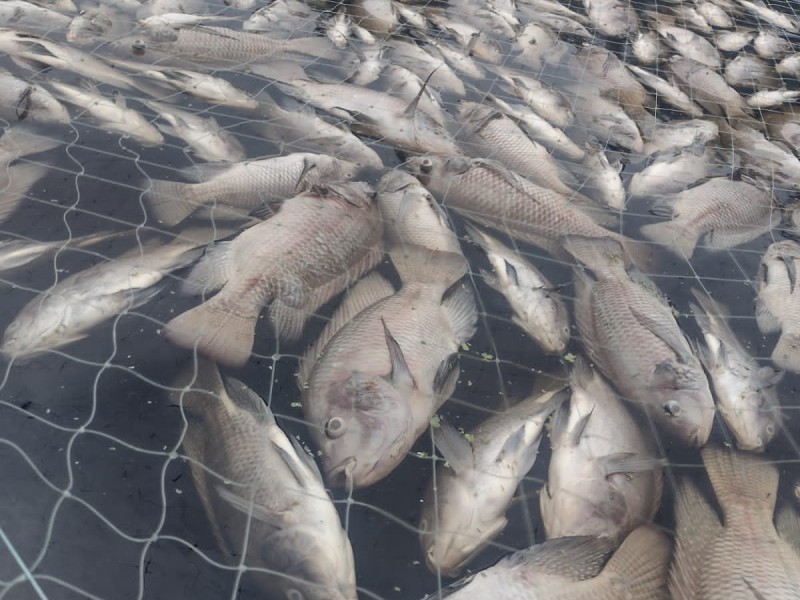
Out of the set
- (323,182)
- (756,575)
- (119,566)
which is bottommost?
(119,566)

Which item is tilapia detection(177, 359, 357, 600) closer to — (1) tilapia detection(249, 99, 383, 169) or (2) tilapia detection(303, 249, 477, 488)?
(2) tilapia detection(303, 249, 477, 488)

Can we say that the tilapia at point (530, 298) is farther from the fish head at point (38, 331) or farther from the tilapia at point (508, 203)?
the fish head at point (38, 331)

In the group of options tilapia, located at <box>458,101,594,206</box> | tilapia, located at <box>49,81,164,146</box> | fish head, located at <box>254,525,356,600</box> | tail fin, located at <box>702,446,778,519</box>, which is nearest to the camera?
fish head, located at <box>254,525,356,600</box>

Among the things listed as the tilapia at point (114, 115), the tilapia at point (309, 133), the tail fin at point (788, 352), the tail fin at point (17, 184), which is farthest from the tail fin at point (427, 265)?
the tail fin at point (17, 184)

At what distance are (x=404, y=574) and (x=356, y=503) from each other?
0.28m

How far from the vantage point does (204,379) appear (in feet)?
8.45

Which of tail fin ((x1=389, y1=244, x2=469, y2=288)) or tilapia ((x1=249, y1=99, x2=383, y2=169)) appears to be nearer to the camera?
tail fin ((x1=389, y1=244, x2=469, y2=288))

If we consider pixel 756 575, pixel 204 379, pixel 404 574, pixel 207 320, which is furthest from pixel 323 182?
pixel 756 575

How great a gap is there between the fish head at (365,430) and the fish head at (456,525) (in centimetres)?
21

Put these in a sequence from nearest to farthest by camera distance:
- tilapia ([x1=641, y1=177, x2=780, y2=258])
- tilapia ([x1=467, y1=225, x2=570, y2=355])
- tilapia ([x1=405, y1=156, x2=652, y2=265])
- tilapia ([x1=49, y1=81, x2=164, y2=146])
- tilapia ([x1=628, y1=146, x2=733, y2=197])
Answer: tilapia ([x1=467, y1=225, x2=570, y2=355])
tilapia ([x1=405, y1=156, x2=652, y2=265])
tilapia ([x1=641, y1=177, x2=780, y2=258])
tilapia ([x1=49, y1=81, x2=164, y2=146])
tilapia ([x1=628, y1=146, x2=733, y2=197])

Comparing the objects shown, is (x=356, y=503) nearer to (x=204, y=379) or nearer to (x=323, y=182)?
(x=204, y=379)

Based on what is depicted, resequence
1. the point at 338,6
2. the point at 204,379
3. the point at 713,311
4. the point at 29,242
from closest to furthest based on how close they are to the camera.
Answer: the point at 204,379, the point at 29,242, the point at 713,311, the point at 338,6

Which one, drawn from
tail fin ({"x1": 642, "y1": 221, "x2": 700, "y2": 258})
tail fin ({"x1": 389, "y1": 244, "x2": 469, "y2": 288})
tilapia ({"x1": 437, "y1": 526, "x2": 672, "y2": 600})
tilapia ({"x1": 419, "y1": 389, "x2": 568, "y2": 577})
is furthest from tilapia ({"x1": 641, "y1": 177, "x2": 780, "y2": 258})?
tilapia ({"x1": 437, "y1": 526, "x2": 672, "y2": 600})

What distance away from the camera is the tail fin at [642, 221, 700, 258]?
362cm
